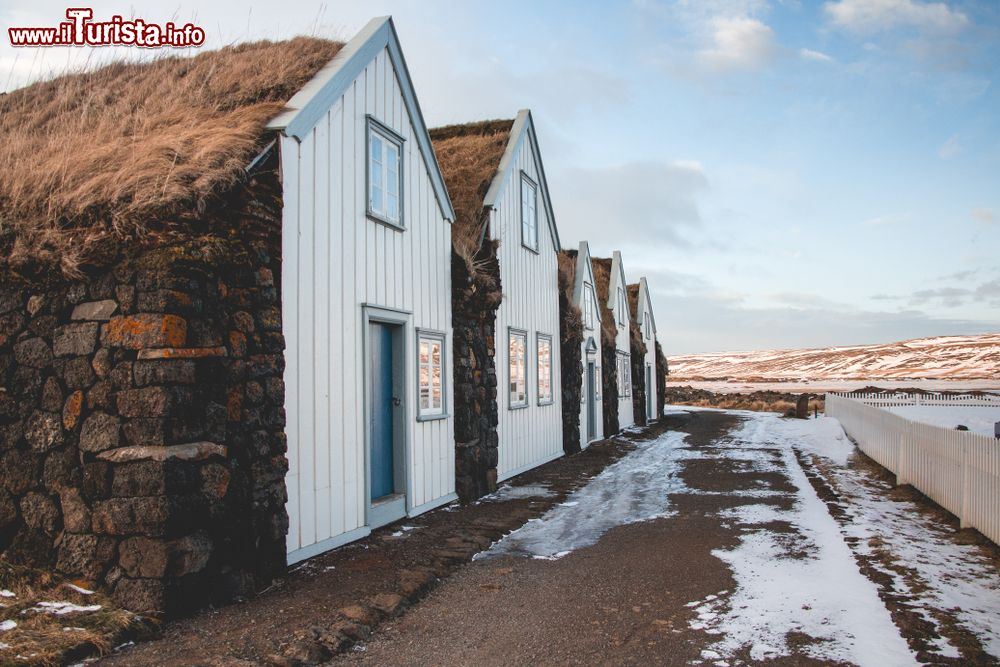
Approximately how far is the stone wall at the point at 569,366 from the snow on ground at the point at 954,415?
12.2 meters

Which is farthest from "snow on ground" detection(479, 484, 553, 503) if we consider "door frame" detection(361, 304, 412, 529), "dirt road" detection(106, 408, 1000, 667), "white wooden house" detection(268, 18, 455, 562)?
"door frame" detection(361, 304, 412, 529)

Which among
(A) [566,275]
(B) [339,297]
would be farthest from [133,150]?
(A) [566,275]

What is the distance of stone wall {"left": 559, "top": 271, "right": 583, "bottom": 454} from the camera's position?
56.0 feet

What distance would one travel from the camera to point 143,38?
992 cm

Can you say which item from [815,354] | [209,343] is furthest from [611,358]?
[815,354]

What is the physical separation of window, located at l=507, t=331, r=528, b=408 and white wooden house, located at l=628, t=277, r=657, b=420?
51.0 ft

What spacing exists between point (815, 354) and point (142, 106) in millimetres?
145248

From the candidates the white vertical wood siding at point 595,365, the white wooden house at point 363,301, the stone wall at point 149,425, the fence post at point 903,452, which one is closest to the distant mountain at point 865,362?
the white vertical wood siding at point 595,365

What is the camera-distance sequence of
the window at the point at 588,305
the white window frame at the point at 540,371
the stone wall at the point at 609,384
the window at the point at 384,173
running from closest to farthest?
the window at the point at 384,173, the white window frame at the point at 540,371, the window at the point at 588,305, the stone wall at the point at 609,384

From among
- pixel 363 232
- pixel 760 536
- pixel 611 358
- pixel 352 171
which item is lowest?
pixel 760 536

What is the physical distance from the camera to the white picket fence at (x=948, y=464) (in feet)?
25.8

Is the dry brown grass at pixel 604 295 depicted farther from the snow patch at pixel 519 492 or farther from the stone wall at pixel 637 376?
the snow patch at pixel 519 492

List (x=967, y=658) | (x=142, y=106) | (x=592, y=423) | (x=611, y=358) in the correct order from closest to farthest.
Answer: (x=967, y=658) → (x=142, y=106) → (x=592, y=423) → (x=611, y=358)

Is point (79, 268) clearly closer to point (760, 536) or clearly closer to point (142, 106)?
point (142, 106)
